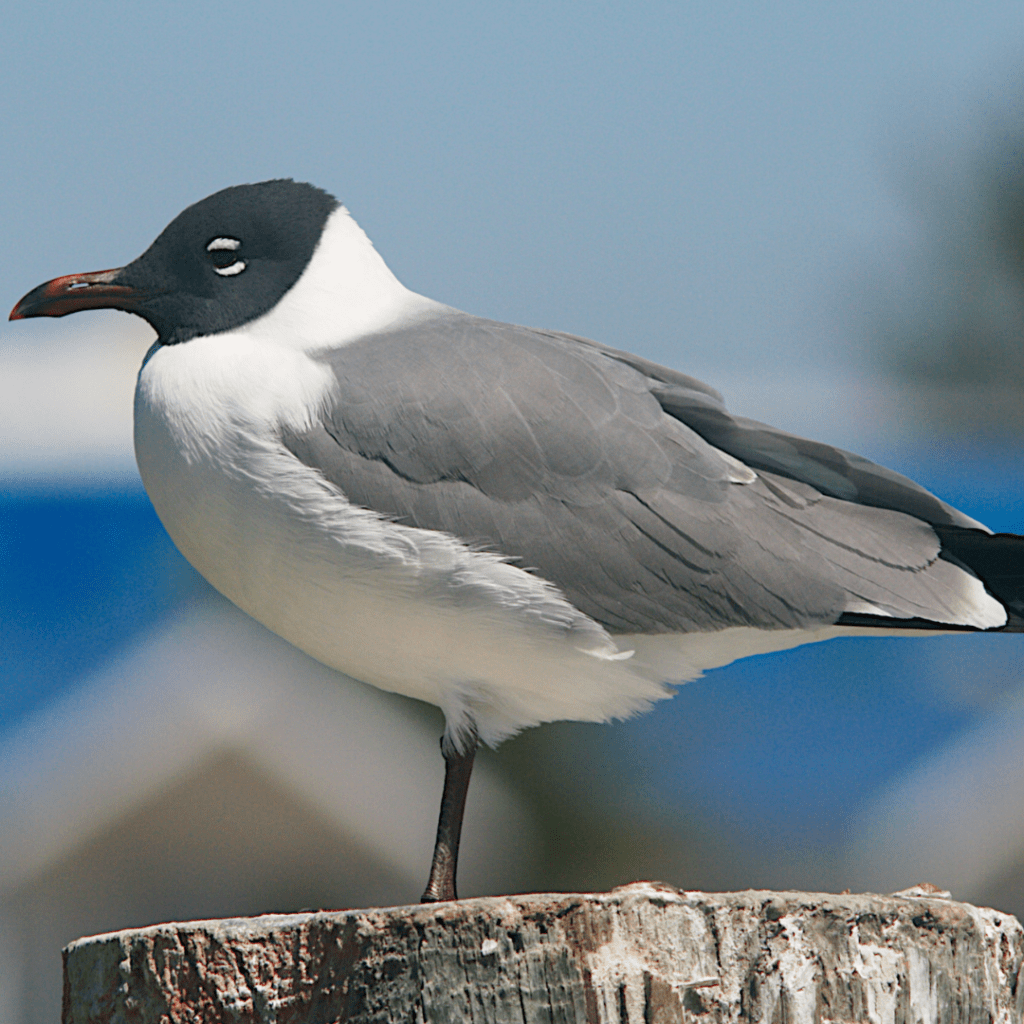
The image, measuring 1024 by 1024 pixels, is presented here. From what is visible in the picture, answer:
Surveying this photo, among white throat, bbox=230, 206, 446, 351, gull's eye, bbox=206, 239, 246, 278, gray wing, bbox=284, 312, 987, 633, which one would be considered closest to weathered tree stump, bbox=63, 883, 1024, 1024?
gray wing, bbox=284, 312, 987, 633

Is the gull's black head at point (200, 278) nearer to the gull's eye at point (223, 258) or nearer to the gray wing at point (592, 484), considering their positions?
the gull's eye at point (223, 258)

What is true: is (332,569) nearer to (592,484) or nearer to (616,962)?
(592,484)

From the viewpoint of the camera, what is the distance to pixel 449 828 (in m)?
3.51

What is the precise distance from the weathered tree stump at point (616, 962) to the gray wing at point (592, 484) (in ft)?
2.94

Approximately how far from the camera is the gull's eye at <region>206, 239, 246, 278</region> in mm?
3594

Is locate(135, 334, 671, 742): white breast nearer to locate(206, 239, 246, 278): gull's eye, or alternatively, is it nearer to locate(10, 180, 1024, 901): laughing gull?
locate(10, 180, 1024, 901): laughing gull

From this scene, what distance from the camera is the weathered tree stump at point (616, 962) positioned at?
2.44 meters

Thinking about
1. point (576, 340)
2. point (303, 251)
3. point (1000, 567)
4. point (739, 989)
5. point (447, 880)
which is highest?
point (303, 251)

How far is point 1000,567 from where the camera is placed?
361cm

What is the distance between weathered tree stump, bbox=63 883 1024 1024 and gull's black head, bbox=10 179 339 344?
1.63 metres

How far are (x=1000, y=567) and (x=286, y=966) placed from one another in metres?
2.12

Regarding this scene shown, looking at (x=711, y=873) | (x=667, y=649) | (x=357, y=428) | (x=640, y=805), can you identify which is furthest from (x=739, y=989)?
(x=711, y=873)

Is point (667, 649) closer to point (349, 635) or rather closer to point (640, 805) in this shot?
point (349, 635)

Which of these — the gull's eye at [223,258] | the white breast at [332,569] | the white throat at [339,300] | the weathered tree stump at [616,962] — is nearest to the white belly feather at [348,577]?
the white breast at [332,569]
